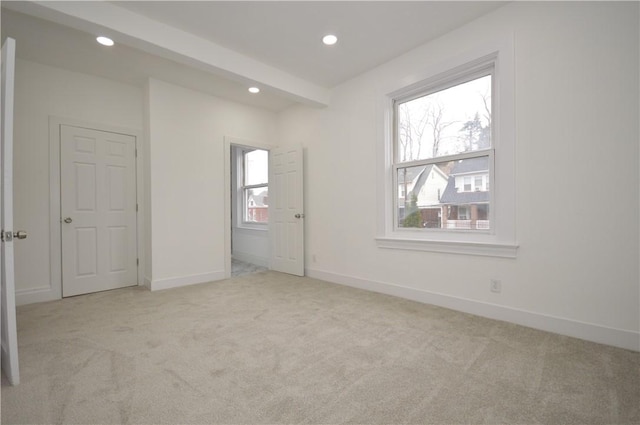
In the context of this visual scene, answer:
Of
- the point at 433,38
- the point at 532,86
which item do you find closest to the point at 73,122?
the point at 433,38

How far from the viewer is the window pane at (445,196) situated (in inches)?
112

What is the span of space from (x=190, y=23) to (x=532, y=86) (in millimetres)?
3010

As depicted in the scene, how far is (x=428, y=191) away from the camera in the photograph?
324cm

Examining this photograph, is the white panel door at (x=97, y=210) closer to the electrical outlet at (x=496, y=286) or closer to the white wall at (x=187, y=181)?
the white wall at (x=187, y=181)

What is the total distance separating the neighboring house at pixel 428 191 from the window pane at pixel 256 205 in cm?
324

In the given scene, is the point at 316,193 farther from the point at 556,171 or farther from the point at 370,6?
the point at 556,171

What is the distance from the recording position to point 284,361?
1.92 metres

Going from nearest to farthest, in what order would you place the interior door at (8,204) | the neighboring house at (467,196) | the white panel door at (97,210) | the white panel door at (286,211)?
1. the interior door at (8,204)
2. the neighboring house at (467,196)
3. the white panel door at (97,210)
4. the white panel door at (286,211)

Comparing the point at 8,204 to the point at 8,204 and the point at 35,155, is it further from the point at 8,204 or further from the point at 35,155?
the point at 35,155

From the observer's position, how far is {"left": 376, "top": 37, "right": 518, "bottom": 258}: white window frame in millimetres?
2533

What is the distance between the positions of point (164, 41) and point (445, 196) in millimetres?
3090

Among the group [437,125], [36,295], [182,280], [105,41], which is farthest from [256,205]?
[437,125]

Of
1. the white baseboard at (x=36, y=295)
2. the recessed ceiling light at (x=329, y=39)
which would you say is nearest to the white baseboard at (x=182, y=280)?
the white baseboard at (x=36, y=295)

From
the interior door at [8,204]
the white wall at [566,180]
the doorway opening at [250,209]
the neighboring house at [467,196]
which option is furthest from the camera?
the doorway opening at [250,209]
